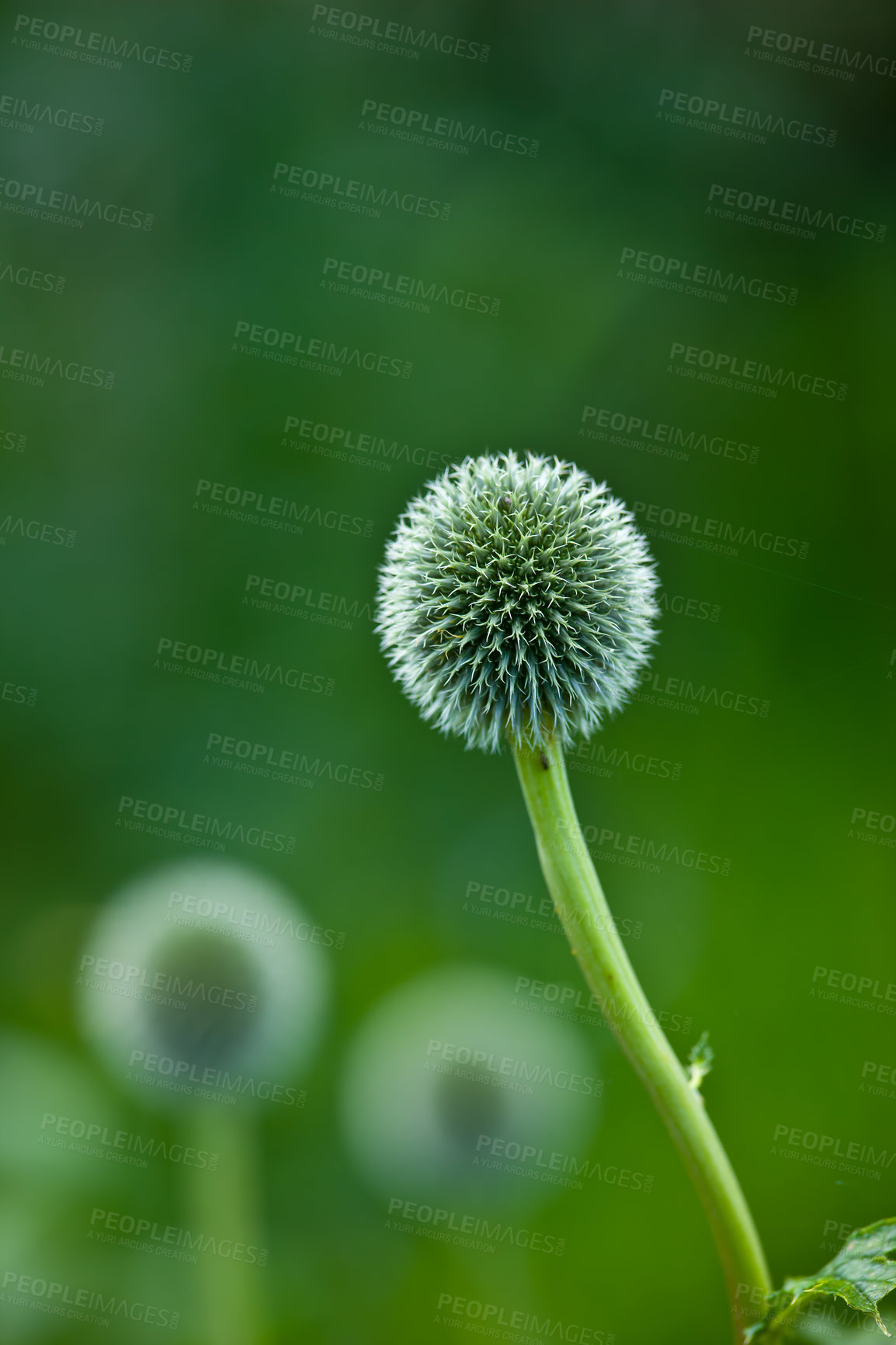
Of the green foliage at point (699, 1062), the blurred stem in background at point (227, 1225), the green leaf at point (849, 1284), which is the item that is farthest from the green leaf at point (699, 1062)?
the blurred stem in background at point (227, 1225)

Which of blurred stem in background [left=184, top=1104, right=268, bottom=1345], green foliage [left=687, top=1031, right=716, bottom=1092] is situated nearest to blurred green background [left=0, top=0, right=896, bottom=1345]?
blurred stem in background [left=184, top=1104, right=268, bottom=1345]

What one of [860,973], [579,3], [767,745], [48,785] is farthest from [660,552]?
[48,785]

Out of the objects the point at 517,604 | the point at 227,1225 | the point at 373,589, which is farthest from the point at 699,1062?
the point at 373,589

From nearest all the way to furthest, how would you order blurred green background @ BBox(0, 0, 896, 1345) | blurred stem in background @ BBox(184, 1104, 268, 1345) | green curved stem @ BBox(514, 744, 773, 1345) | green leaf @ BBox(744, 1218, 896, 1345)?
1. green leaf @ BBox(744, 1218, 896, 1345)
2. green curved stem @ BBox(514, 744, 773, 1345)
3. blurred stem in background @ BBox(184, 1104, 268, 1345)
4. blurred green background @ BBox(0, 0, 896, 1345)

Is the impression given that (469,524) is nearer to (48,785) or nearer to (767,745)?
(767,745)

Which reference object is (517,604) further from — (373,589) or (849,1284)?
(373,589)

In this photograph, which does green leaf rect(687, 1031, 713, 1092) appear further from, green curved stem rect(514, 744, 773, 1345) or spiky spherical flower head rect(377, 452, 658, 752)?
spiky spherical flower head rect(377, 452, 658, 752)
